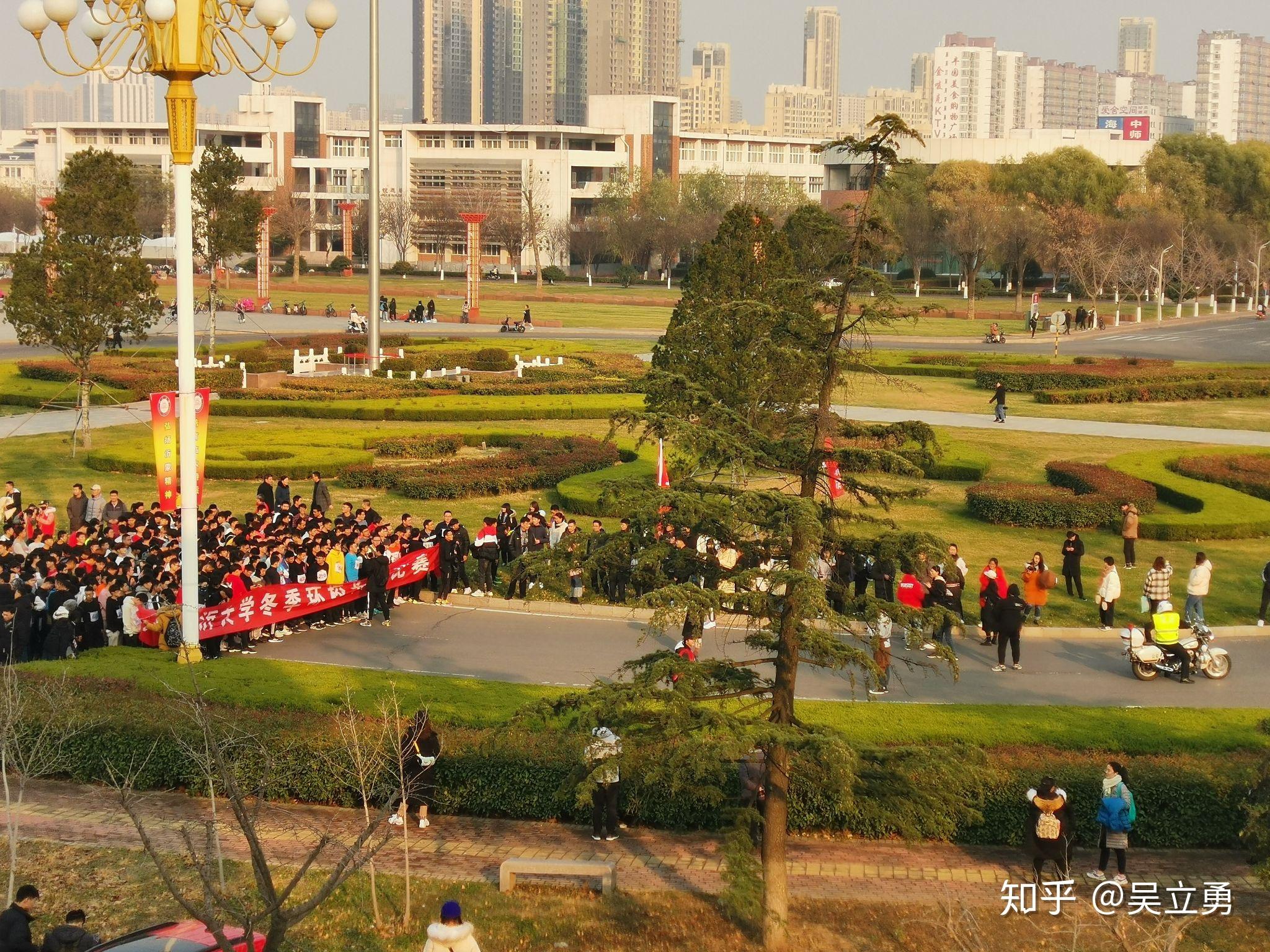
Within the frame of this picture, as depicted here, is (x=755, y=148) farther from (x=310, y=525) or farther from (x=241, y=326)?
(x=310, y=525)

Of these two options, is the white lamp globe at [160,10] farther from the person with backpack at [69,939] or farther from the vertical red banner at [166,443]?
the person with backpack at [69,939]

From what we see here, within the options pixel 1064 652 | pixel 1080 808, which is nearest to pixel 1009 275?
pixel 1064 652

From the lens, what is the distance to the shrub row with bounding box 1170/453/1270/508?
2559 cm

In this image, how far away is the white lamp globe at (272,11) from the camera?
48.8 ft

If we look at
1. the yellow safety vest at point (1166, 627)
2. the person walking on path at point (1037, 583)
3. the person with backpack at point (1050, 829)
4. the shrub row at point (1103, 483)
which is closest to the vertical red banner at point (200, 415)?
the person with backpack at point (1050, 829)

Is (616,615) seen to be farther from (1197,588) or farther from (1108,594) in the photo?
(1197,588)

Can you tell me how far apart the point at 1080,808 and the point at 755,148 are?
376 ft

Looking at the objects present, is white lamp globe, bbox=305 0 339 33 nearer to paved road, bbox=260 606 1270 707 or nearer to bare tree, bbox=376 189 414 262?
paved road, bbox=260 606 1270 707

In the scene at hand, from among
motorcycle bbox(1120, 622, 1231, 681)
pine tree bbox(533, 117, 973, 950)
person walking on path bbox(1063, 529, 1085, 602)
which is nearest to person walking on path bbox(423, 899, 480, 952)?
pine tree bbox(533, 117, 973, 950)

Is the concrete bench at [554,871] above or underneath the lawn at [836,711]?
underneath

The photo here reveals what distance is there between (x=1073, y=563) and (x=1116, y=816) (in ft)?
27.6

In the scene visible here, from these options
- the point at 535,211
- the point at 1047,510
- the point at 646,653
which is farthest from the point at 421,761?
the point at 535,211

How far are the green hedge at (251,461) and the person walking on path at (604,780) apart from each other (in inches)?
618

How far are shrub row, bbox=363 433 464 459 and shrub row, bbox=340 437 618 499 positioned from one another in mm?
1547
